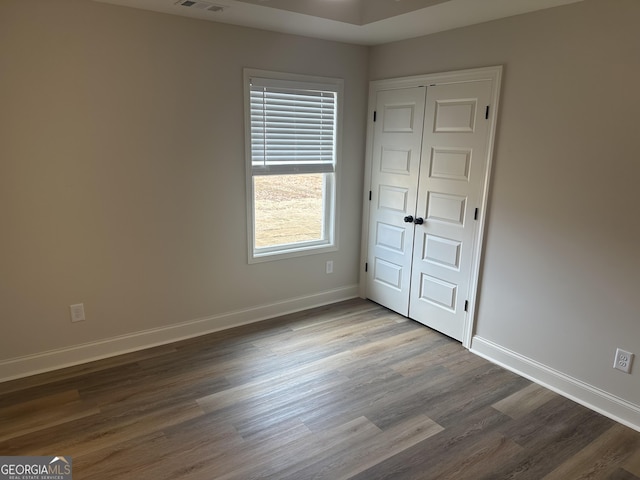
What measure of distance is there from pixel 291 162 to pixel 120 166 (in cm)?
134

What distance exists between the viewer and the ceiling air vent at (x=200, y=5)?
8.59 ft

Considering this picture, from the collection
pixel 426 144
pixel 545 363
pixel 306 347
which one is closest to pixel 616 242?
pixel 545 363

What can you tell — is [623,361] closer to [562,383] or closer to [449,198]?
[562,383]

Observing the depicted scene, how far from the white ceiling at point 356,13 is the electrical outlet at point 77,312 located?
2.00 meters

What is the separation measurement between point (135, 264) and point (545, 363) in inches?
116

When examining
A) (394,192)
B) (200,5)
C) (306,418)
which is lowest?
(306,418)

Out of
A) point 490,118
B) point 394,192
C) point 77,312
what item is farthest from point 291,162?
point 77,312

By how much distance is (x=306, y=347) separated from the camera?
3.32 metres

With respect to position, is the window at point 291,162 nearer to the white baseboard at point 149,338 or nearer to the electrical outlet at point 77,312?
the white baseboard at point 149,338

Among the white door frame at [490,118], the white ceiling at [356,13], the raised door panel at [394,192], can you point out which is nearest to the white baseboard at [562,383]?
the white door frame at [490,118]

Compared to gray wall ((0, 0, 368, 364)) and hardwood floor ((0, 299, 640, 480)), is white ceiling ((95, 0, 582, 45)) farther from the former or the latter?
hardwood floor ((0, 299, 640, 480))

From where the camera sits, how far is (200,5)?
267cm

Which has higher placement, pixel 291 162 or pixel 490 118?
pixel 490 118

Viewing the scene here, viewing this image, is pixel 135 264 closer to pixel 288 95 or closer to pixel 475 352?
pixel 288 95
